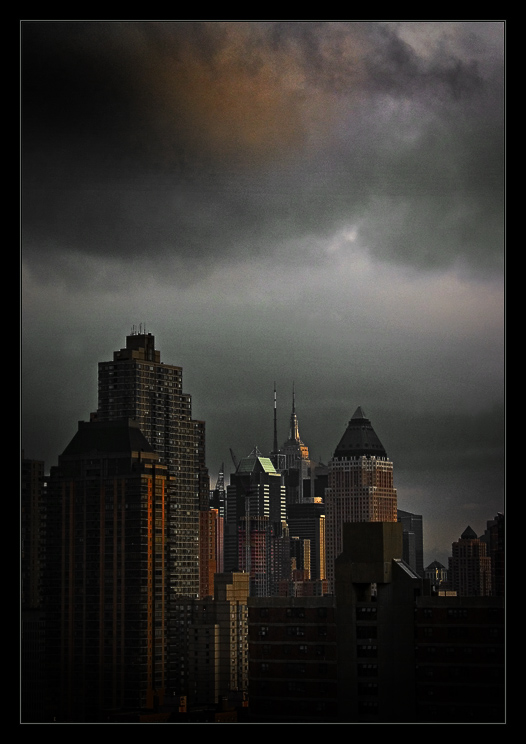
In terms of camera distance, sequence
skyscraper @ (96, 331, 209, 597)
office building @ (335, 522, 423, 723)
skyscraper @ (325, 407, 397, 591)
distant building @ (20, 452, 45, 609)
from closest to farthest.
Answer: office building @ (335, 522, 423, 723) → skyscraper @ (325, 407, 397, 591) → distant building @ (20, 452, 45, 609) → skyscraper @ (96, 331, 209, 597)

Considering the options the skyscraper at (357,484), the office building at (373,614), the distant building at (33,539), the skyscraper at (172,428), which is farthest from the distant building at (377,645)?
the skyscraper at (172,428)

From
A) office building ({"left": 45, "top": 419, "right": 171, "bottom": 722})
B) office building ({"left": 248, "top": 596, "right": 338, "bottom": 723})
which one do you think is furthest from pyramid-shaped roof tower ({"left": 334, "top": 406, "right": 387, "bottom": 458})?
office building ({"left": 45, "top": 419, "right": 171, "bottom": 722})

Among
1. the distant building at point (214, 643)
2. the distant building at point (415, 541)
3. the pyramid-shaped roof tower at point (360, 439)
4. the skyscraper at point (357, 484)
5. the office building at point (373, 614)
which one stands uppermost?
the pyramid-shaped roof tower at point (360, 439)

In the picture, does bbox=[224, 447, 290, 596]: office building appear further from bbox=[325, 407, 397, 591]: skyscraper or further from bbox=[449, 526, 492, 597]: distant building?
bbox=[449, 526, 492, 597]: distant building

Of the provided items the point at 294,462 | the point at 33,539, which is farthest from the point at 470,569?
the point at 33,539

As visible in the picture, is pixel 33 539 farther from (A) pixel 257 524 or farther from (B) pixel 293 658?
(B) pixel 293 658

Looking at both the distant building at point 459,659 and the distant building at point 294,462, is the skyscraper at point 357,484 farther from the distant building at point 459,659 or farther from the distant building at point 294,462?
the distant building at point 459,659

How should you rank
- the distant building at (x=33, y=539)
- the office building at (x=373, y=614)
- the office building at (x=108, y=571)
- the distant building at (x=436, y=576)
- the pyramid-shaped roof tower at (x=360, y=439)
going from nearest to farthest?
the office building at (x=373, y=614) → the distant building at (x=436, y=576) → the pyramid-shaped roof tower at (x=360, y=439) → the office building at (x=108, y=571) → the distant building at (x=33, y=539)

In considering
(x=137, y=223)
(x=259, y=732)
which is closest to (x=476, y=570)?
(x=137, y=223)
